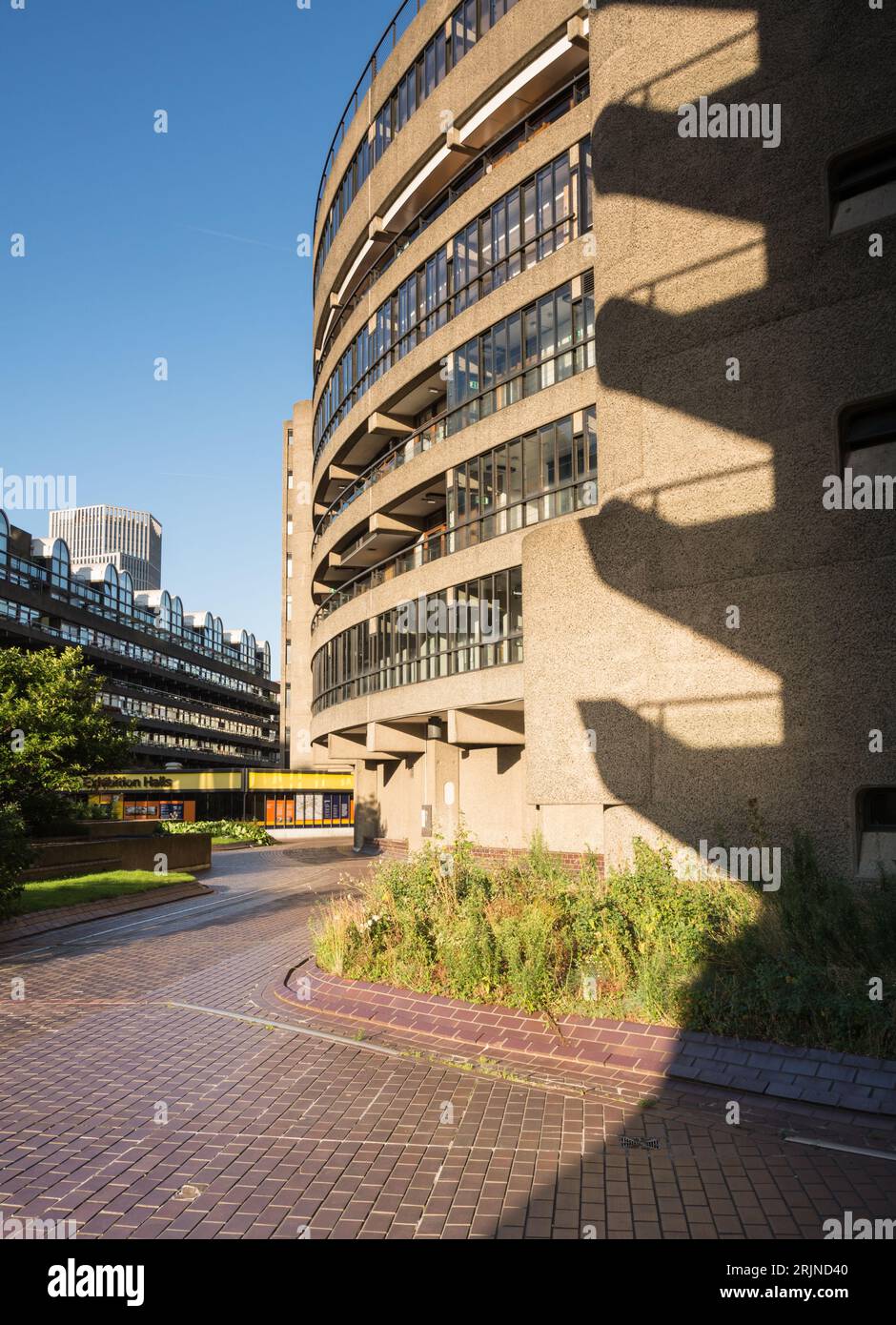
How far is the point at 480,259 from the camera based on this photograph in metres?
25.8

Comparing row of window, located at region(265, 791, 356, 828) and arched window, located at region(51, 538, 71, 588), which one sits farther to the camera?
arched window, located at region(51, 538, 71, 588)

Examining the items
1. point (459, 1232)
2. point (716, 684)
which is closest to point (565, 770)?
point (716, 684)

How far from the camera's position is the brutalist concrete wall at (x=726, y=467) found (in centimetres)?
1205

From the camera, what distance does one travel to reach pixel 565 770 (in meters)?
14.5

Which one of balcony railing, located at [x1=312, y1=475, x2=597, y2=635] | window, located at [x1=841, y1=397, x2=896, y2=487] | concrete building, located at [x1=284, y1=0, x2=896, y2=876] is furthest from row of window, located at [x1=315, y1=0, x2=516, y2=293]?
window, located at [x1=841, y1=397, x2=896, y2=487]

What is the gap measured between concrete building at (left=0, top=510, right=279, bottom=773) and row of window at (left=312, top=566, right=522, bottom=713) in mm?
29358

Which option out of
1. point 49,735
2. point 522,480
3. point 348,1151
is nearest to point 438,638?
point 522,480

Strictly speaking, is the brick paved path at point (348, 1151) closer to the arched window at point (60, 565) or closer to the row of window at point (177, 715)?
the arched window at point (60, 565)

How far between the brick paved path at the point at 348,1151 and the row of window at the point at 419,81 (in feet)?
82.7

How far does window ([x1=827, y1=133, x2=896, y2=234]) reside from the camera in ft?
41.0

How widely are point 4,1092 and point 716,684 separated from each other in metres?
9.15

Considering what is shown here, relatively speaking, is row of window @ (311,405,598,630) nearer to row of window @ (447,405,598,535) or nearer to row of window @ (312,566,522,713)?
row of window @ (447,405,598,535)

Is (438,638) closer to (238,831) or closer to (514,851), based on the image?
(514,851)
